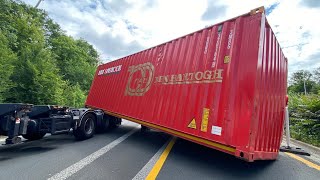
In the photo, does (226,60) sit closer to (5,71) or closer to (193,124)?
(193,124)

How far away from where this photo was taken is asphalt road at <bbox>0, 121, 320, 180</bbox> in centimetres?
399

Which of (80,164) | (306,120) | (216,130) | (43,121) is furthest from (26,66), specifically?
(306,120)

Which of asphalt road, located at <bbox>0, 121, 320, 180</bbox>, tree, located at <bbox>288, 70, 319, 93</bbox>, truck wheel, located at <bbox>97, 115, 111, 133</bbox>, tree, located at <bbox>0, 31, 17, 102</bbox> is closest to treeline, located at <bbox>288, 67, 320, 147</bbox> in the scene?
asphalt road, located at <bbox>0, 121, 320, 180</bbox>

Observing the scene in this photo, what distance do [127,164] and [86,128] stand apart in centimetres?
343

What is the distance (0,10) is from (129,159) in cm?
2083

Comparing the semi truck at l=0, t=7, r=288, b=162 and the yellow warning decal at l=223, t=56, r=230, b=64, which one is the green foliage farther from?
the yellow warning decal at l=223, t=56, r=230, b=64

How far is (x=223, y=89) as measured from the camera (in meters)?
4.41

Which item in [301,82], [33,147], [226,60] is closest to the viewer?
[226,60]

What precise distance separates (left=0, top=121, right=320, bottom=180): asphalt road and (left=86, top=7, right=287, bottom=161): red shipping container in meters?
A: 0.51

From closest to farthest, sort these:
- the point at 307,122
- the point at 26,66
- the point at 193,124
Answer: the point at 193,124 → the point at 307,122 → the point at 26,66

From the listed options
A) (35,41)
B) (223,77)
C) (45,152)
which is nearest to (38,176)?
(45,152)

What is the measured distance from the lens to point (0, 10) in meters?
18.8

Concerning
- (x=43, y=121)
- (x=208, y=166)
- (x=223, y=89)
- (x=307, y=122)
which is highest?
(x=223, y=89)

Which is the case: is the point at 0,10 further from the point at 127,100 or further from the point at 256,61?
the point at 256,61
